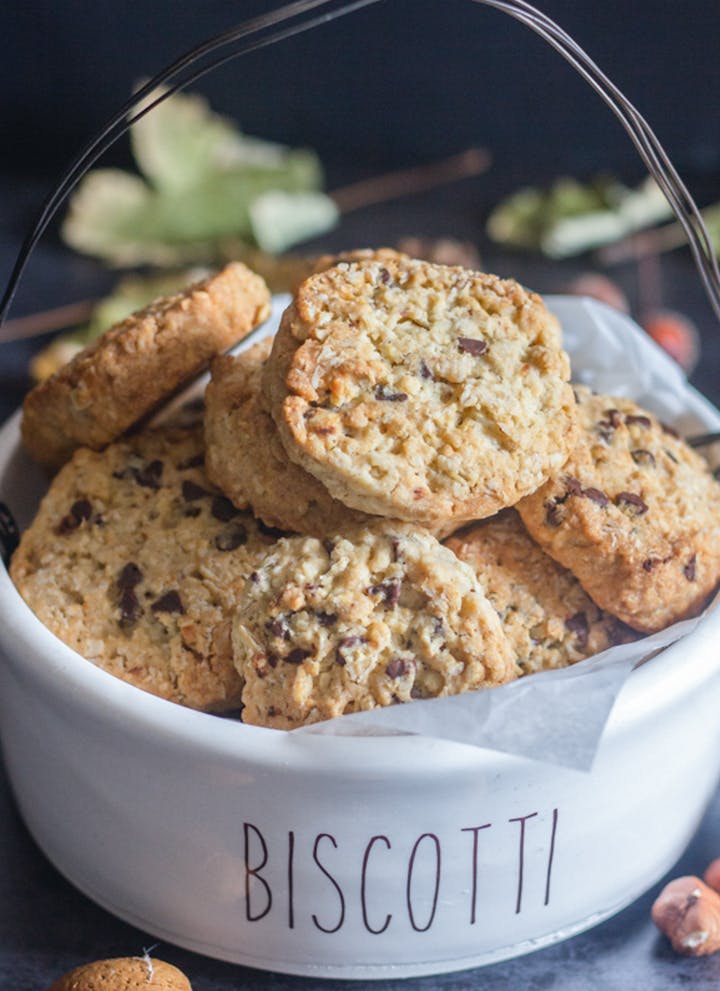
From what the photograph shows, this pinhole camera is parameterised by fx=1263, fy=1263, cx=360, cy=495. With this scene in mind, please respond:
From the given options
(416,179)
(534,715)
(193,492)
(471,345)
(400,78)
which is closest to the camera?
(534,715)

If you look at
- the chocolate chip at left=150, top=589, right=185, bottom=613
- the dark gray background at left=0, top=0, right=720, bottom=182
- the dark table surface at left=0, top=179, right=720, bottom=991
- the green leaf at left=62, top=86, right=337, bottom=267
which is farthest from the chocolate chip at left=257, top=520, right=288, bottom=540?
the dark gray background at left=0, top=0, right=720, bottom=182

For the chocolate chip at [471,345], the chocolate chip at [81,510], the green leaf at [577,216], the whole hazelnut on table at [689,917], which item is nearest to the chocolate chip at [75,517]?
the chocolate chip at [81,510]

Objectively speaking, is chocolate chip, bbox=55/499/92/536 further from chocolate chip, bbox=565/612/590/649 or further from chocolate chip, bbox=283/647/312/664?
chocolate chip, bbox=565/612/590/649

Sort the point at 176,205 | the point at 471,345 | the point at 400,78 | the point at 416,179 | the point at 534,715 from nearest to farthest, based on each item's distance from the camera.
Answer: the point at 534,715 < the point at 471,345 < the point at 176,205 < the point at 400,78 < the point at 416,179

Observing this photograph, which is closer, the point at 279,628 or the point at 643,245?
the point at 279,628

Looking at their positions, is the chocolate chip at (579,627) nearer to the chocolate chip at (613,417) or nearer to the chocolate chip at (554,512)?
the chocolate chip at (554,512)

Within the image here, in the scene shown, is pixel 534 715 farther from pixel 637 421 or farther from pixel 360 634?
pixel 637 421

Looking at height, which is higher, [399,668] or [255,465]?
[255,465]

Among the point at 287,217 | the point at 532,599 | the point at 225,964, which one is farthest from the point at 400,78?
the point at 225,964
